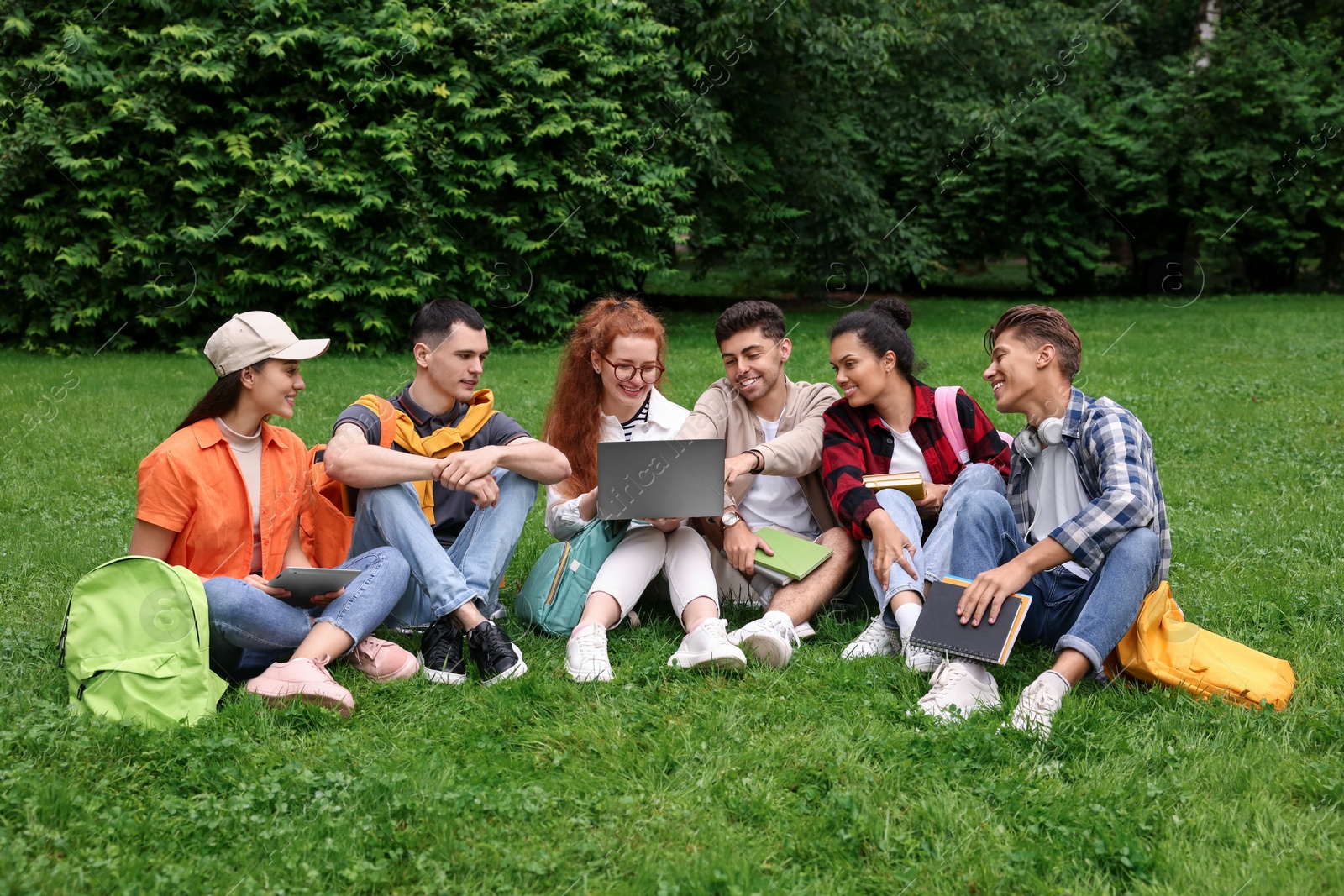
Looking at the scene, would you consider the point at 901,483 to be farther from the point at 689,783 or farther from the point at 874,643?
the point at 689,783

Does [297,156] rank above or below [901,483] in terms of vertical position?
above

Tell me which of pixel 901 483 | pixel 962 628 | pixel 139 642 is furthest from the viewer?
pixel 901 483

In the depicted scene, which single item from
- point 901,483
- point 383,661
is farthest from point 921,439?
point 383,661

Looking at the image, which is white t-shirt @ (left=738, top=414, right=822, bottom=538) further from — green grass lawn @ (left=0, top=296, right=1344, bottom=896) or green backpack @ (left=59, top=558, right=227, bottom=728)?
green backpack @ (left=59, top=558, right=227, bottom=728)

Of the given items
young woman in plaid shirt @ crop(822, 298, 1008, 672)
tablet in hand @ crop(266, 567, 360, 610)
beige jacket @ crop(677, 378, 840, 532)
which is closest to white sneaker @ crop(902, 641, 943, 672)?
young woman in plaid shirt @ crop(822, 298, 1008, 672)

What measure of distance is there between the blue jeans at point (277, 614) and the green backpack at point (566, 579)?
605 millimetres

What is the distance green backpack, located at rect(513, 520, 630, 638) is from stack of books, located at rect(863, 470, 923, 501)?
96 cm

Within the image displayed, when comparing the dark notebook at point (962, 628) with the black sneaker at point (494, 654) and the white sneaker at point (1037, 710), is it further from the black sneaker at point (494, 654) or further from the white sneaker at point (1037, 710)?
the black sneaker at point (494, 654)

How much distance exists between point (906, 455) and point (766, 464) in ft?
1.99

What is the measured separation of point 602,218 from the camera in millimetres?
12859

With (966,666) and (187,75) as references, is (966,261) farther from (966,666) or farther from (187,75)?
(966,666)

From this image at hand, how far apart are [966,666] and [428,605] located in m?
1.95

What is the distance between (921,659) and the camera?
3.79 m

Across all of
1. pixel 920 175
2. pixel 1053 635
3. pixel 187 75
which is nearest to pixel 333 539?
pixel 1053 635
